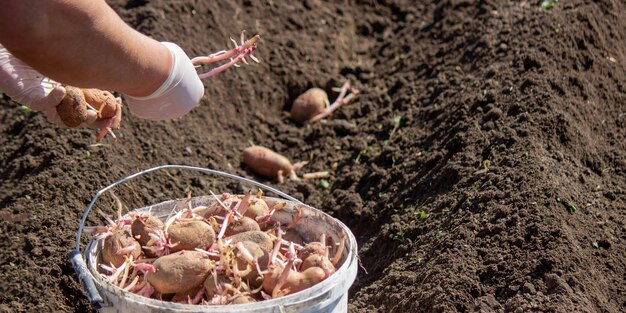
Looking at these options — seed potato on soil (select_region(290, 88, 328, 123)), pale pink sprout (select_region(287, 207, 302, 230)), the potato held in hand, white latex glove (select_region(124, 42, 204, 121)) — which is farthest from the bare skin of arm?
seed potato on soil (select_region(290, 88, 328, 123))

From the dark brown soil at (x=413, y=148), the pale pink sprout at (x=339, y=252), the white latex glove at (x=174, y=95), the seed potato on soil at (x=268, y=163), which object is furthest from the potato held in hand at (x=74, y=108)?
the seed potato on soil at (x=268, y=163)

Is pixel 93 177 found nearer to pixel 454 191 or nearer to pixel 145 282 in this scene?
pixel 145 282

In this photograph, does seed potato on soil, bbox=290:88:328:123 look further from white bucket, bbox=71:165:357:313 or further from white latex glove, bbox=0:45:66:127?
white latex glove, bbox=0:45:66:127

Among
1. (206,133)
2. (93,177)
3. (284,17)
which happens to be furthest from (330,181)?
(284,17)

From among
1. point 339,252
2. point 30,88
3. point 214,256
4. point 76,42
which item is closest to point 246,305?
point 214,256

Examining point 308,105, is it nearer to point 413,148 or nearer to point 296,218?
point 413,148
